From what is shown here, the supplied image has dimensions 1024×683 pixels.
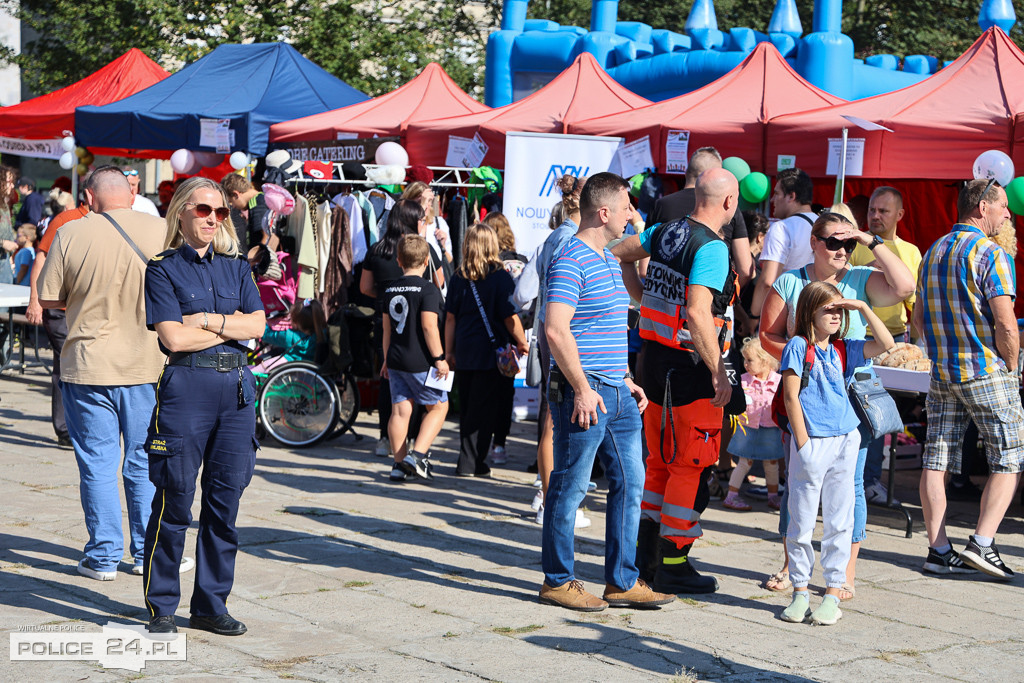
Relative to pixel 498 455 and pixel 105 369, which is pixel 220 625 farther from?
pixel 498 455

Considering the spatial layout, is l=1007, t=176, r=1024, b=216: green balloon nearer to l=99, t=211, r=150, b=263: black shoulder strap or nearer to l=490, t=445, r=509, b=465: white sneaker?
l=490, t=445, r=509, b=465: white sneaker

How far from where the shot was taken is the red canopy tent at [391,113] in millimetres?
13547

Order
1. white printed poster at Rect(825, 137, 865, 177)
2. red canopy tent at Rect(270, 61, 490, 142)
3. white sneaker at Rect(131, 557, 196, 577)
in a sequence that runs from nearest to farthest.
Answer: white sneaker at Rect(131, 557, 196, 577)
white printed poster at Rect(825, 137, 865, 177)
red canopy tent at Rect(270, 61, 490, 142)

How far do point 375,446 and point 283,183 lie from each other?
2.44m

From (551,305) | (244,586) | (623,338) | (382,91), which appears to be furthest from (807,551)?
(382,91)

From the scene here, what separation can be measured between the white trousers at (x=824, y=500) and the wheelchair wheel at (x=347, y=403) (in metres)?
4.95

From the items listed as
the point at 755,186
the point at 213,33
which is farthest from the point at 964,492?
the point at 213,33

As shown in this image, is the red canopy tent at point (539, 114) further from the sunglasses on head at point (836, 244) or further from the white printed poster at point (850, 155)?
the sunglasses on head at point (836, 244)

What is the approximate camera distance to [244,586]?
5.56m

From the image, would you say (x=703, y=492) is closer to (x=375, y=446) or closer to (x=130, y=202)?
(x=130, y=202)

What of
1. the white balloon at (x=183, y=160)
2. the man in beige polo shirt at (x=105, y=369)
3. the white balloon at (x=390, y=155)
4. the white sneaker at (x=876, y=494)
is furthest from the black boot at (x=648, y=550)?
the white balloon at (x=183, y=160)

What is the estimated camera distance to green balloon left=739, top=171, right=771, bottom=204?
1041 cm

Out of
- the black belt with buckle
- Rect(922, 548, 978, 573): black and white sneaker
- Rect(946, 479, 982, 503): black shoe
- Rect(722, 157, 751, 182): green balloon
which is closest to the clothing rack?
Rect(722, 157, 751, 182): green balloon

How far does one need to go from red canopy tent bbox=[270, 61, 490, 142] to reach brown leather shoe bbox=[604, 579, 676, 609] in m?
8.27
